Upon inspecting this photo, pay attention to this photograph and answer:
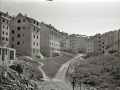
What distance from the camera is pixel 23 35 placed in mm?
49250

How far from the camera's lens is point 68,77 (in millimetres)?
40531

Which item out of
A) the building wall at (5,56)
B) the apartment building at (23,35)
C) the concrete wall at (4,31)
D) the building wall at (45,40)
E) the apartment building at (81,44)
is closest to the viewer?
the building wall at (5,56)

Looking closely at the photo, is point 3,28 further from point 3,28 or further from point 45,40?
point 45,40

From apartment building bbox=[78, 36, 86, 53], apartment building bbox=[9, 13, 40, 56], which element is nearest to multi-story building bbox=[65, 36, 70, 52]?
apartment building bbox=[78, 36, 86, 53]

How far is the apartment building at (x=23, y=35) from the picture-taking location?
48.5 metres

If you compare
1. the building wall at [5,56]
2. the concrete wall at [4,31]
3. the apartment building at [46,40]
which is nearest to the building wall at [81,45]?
the apartment building at [46,40]

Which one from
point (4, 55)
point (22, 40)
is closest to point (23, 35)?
point (22, 40)

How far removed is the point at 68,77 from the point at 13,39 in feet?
73.3

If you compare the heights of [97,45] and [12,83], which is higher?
[97,45]

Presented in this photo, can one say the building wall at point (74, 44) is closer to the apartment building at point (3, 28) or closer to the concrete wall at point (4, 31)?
the concrete wall at point (4, 31)

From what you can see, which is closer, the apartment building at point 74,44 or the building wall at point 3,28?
the building wall at point 3,28

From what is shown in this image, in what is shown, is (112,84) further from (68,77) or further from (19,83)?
(19,83)

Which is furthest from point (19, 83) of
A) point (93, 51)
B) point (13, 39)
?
point (93, 51)

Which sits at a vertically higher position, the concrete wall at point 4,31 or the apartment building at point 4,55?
the concrete wall at point 4,31
